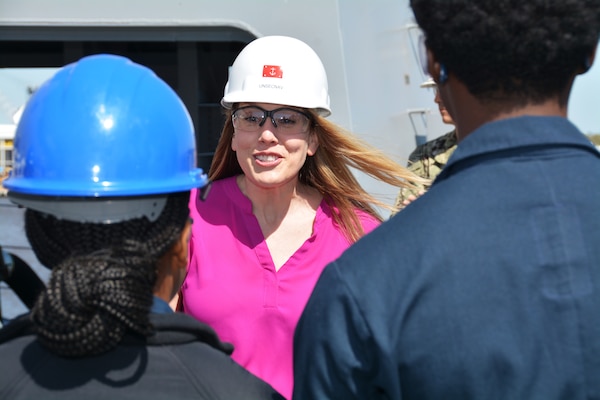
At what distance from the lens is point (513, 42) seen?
977 mm

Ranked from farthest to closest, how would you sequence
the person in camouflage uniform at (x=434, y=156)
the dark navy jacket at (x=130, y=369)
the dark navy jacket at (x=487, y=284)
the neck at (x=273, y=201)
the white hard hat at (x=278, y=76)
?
1. the person in camouflage uniform at (x=434, y=156)
2. the neck at (x=273, y=201)
3. the white hard hat at (x=278, y=76)
4. the dark navy jacket at (x=130, y=369)
5. the dark navy jacket at (x=487, y=284)

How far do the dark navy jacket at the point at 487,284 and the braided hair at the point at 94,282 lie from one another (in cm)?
30

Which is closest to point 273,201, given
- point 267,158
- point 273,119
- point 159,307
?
point 267,158

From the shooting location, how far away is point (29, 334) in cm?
115

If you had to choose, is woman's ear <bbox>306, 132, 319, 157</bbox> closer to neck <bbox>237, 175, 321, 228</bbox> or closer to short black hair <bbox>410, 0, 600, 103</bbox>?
neck <bbox>237, 175, 321, 228</bbox>

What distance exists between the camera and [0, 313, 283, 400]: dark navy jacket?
1.08m

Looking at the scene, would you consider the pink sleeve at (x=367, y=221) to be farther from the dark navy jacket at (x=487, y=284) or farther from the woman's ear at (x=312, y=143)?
the dark navy jacket at (x=487, y=284)

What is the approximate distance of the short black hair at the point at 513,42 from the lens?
967mm

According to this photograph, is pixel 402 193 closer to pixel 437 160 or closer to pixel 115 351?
pixel 437 160

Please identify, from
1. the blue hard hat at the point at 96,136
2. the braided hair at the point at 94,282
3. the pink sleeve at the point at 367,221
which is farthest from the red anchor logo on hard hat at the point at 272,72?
the braided hair at the point at 94,282

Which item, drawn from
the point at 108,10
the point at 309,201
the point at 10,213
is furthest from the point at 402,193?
the point at 10,213

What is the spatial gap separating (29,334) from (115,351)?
17 cm

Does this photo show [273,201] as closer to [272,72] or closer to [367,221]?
[367,221]

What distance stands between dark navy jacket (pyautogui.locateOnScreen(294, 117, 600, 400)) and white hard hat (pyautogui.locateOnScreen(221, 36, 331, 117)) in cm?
123
